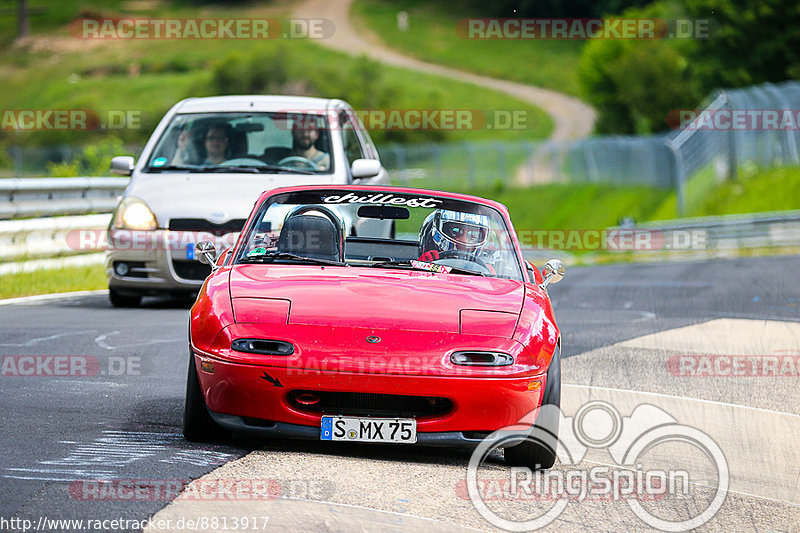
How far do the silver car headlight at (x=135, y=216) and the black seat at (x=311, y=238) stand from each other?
5.19m

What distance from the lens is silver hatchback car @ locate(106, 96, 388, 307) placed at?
1210cm

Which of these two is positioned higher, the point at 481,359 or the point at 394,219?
the point at 394,219

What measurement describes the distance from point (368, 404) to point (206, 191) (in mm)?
6575

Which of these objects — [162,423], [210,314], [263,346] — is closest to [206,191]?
[162,423]

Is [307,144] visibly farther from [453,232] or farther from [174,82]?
[174,82]

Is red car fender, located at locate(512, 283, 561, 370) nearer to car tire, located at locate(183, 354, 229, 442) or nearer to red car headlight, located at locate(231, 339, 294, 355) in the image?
red car headlight, located at locate(231, 339, 294, 355)

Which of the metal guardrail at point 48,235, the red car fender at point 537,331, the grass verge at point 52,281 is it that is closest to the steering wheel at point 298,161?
the metal guardrail at point 48,235

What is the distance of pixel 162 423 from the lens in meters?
6.89

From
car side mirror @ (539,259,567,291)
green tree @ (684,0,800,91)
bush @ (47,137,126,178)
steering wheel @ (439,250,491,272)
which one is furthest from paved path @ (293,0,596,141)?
steering wheel @ (439,250,491,272)

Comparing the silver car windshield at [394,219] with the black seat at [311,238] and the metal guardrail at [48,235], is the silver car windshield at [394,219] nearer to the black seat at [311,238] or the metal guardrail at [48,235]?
the black seat at [311,238]

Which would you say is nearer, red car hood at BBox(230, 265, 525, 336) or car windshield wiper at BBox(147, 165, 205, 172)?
red car hood at BBox(230, 265, 525, 336)

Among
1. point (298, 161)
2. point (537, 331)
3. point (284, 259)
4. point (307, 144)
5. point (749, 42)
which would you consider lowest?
point (537, 331)

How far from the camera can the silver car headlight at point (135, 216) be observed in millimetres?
12195

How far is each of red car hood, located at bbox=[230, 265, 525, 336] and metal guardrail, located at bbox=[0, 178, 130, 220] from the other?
9893 millimetres
